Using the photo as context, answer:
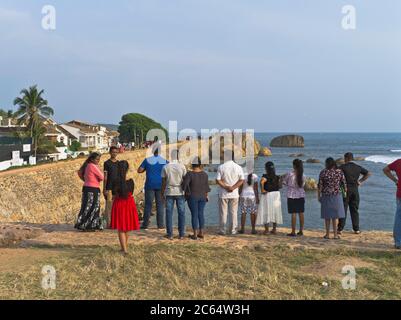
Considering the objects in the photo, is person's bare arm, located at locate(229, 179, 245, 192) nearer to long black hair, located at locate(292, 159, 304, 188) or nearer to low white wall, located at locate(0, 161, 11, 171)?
long black hair, located at locate(292, 159, 304, 188)

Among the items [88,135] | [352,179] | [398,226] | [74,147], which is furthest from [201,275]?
[88,135]

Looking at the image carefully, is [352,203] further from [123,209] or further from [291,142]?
[291,142]

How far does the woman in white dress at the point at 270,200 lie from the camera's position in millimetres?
8539

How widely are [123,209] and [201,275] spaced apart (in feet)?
5.57

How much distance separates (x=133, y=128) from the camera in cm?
8138

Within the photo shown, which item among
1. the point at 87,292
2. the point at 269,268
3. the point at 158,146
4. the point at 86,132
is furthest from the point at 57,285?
the point at 86,132

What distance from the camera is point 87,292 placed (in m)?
5.51

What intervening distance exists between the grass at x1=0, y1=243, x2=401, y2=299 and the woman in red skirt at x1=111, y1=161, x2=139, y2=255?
41cm

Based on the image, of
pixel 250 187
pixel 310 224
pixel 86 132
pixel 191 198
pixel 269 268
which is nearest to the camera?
pixel 269 268

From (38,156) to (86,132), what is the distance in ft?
96.7

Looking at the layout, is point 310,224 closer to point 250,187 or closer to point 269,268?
point 250,187

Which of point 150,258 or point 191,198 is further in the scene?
point 191,198

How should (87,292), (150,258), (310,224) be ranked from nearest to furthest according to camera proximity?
(87,292) → (150,258) → (310,224)
